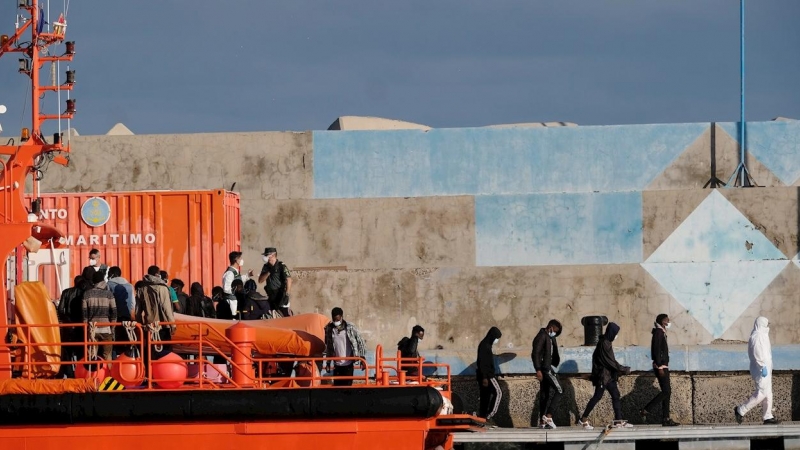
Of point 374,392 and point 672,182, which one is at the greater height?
point 672,182

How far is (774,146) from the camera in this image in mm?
23219

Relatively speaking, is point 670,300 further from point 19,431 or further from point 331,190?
point 19,431

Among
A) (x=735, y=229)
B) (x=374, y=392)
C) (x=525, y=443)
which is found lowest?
(x=525, y=443)

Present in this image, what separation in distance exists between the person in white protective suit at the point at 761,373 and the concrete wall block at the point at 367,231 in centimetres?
640

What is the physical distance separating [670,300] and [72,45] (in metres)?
11.4

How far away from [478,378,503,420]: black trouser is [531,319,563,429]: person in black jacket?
613 millimetres

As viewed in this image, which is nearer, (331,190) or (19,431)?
(19,431)

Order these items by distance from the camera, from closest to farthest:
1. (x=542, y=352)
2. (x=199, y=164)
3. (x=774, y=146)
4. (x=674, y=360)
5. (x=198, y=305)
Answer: (x=198, y=305)
(x=542, y=352)
(x=674, y=360)
(x=774, y=146)
(x=199, y=164)

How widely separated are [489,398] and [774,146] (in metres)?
8.26

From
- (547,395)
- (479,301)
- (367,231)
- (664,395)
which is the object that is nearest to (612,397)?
(664,395)

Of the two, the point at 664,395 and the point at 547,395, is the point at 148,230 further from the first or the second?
the point at 664,395

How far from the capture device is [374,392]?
13297 millimetres

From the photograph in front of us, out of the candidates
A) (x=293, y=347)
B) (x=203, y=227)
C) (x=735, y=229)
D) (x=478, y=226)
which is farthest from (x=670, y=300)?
(x=293, y=347)

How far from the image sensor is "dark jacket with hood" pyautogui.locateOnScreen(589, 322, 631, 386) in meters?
17.9
